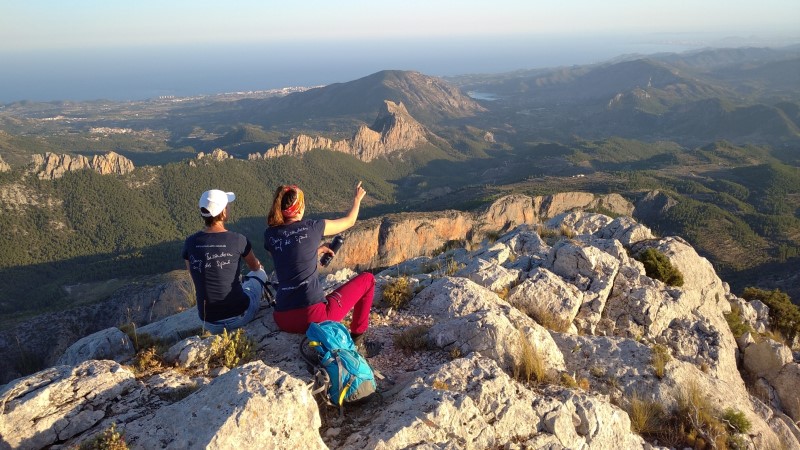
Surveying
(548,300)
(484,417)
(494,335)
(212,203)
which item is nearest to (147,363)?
(212,203)

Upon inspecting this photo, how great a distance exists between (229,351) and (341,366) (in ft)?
7.54

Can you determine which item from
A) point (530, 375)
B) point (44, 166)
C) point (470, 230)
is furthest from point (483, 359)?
point (44, 166)

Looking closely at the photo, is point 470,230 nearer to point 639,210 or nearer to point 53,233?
point 639,210

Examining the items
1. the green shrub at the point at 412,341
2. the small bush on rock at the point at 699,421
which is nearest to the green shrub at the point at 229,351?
the green shrub at the point at 412,341

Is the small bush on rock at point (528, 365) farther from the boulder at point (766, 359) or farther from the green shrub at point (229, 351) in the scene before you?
the boulder at point (766, 359)

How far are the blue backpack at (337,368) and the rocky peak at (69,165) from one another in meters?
126

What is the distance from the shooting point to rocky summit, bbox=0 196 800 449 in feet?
17.4

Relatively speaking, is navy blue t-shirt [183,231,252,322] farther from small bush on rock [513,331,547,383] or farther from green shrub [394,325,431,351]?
small bush on rock [513,331,547,383]

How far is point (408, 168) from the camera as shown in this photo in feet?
615

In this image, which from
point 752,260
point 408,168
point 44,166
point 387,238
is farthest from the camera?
point 408,168

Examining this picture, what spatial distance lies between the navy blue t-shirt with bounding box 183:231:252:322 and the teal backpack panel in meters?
2.17

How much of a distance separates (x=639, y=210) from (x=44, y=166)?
132082mm

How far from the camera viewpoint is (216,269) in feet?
25.4

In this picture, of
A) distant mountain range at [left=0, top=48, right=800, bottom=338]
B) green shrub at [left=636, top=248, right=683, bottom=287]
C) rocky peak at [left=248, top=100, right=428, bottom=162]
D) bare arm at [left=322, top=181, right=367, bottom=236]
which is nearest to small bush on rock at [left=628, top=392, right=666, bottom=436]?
bare arm at [left=322, top=181, right=367, bottom=236]
